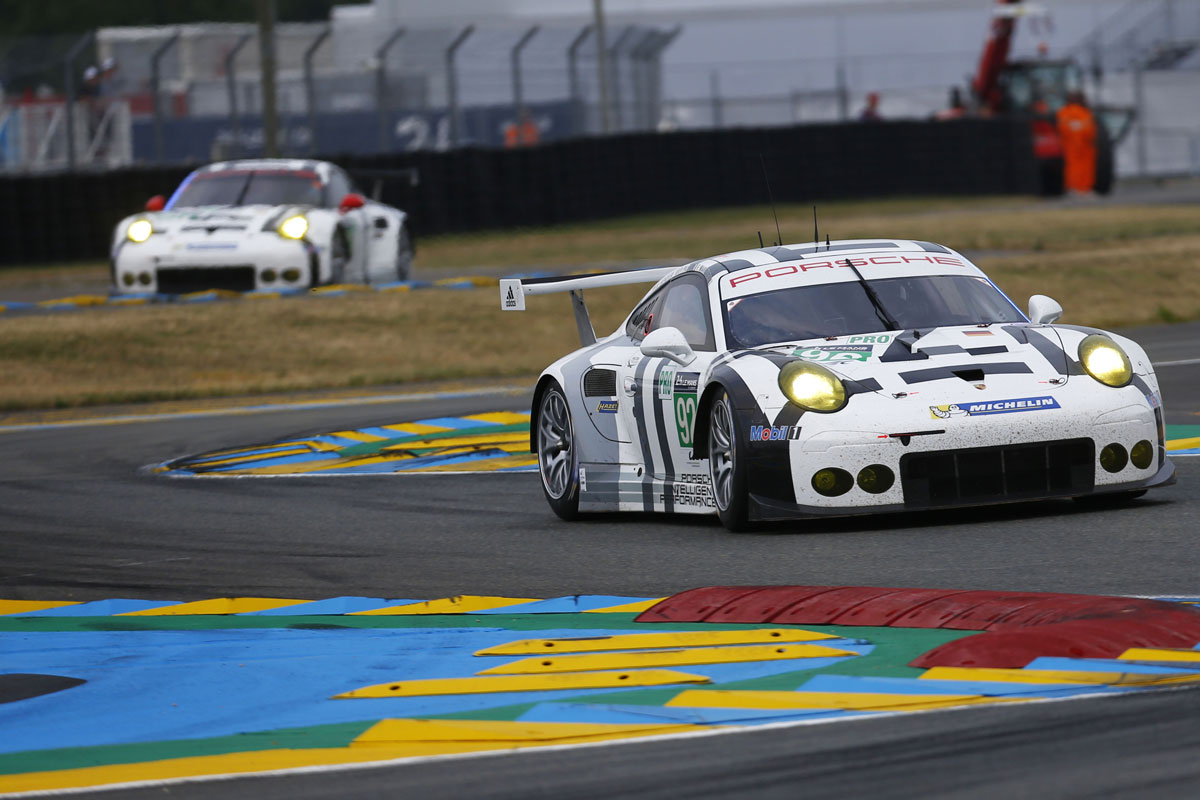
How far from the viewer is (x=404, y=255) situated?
22828mm

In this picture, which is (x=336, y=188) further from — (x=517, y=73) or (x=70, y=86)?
(x=517, y=73)

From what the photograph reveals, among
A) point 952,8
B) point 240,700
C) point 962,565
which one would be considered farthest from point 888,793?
point 952,8

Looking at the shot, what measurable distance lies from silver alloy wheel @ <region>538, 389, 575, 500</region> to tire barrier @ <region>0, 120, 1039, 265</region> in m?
13.8

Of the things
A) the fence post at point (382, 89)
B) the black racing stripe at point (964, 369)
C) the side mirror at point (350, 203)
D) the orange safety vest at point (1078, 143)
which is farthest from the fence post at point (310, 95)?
the black racing stripe at point (964, 369)

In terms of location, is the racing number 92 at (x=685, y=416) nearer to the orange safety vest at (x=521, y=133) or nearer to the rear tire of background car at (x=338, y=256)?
the rear tire of background car at (x=338, y=256)

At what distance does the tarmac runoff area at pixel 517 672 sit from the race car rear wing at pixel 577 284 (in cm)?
328

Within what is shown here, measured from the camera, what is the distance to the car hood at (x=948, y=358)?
797 cm

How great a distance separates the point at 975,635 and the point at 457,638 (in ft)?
5.25

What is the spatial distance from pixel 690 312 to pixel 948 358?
1458mm

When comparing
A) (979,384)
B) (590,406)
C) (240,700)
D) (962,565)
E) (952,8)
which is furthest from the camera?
(952,8)

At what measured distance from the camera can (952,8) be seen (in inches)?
2267

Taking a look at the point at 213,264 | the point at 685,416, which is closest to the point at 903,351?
the point at 685,416

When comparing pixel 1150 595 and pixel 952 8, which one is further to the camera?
pixel 952 8

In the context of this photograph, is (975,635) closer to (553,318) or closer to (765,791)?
(765,791)
